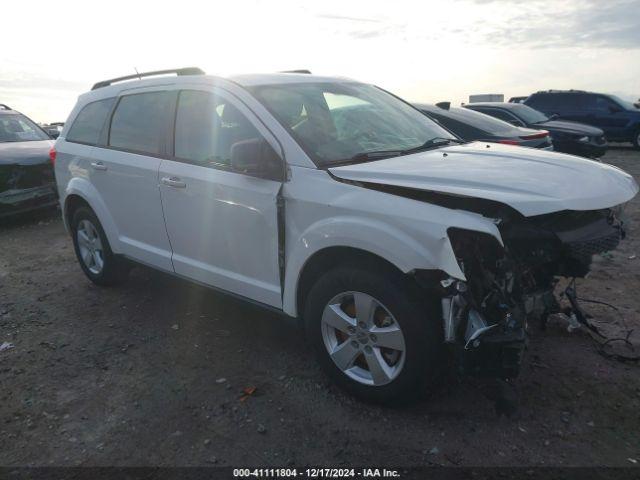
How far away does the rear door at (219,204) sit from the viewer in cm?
327

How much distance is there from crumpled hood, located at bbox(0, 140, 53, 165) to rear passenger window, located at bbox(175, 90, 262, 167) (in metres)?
5.17

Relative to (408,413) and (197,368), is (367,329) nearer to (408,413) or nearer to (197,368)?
(408,413)

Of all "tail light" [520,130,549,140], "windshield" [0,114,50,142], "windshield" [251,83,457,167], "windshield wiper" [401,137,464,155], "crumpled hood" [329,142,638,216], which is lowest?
"windshield" [0,114,50,142]

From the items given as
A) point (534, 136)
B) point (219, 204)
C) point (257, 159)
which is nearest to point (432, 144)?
point (257, 159)

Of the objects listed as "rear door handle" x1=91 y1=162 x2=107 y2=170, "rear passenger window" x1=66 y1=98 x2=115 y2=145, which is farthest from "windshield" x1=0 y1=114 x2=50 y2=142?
"rear door handle" x1=91 y1=162 x2=107 y2=170

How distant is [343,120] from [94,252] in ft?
9.34

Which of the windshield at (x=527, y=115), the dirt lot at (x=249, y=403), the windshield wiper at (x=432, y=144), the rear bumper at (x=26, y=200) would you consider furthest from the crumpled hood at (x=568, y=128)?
the rear bumper at (x=26, y=200)

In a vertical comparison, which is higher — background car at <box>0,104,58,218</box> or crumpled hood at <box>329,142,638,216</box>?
crumpled hood at <box>329,142,638,216</box>

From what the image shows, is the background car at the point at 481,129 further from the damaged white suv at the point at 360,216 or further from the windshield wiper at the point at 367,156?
the windshield wiper at the point at 367,156

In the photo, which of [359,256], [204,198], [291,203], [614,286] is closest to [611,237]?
[359,256]

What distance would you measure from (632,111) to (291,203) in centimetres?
1523

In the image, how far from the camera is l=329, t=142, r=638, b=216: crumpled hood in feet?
8.29

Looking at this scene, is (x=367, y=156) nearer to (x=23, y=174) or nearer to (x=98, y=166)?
(x=98, y=166)

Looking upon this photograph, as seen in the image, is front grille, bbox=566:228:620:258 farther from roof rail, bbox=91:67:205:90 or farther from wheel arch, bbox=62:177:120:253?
wheel arch, bbox=62:177:120:253
